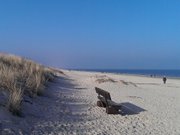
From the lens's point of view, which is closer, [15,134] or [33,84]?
[15,134]

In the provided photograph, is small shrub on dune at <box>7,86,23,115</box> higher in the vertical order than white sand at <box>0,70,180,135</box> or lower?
higher

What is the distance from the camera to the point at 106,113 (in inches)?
468

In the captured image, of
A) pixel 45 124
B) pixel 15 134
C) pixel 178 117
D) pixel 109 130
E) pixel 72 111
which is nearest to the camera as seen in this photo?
pixel 15 134

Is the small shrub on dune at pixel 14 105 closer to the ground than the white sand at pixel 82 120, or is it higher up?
higher up

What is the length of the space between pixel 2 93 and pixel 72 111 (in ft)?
8.58

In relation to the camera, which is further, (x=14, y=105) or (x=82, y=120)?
A: (x=82, y=120)

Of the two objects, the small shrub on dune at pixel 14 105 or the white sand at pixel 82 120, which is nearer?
the white sand at pixel 82 120

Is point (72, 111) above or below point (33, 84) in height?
below

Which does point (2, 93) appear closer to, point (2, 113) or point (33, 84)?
point (2, 113)

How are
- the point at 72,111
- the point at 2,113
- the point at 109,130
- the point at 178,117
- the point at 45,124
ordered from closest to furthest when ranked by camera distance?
the point at 2,113, the point at 45,124, the point at 109,130, the point at 72,111, the point at 178,117

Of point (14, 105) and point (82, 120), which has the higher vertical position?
point (14, 105)

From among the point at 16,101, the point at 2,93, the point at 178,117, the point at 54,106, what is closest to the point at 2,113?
the point at 16,101

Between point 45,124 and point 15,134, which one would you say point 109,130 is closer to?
point 45,124

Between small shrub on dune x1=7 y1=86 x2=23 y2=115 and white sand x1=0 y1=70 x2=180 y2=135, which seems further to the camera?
small shrub on dune x1=7 y1=86 x2=23 y2=115
